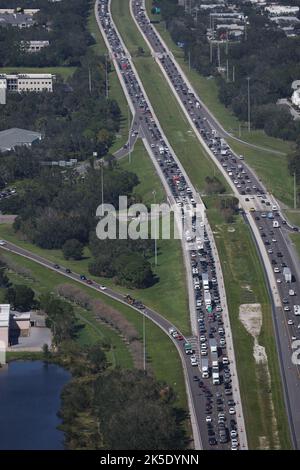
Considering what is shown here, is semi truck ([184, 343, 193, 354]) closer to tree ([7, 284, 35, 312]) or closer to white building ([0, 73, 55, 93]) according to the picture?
tree ([7, 284, 35, 312])

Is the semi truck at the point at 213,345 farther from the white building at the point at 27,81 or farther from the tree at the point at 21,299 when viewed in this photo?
the white building at the point at 27,81

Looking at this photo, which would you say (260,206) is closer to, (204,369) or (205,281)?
(205,281)

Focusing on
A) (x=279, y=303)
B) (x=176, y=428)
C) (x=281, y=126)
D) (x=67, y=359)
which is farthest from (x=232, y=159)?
(x=176, y=428)

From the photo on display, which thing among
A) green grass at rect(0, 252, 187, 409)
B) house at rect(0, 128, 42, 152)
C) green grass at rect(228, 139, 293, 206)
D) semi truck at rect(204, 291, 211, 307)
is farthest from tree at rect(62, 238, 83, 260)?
house at rect(0, 128, 42, 152)

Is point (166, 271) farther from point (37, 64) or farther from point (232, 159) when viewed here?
point (37, 64)

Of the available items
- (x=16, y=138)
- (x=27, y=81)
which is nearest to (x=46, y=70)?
(x=27, y=81)
